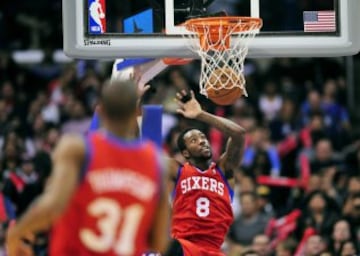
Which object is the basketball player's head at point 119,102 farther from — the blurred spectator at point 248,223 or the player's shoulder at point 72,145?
the blurred spectator at point 248,223

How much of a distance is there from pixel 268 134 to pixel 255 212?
7.14ft

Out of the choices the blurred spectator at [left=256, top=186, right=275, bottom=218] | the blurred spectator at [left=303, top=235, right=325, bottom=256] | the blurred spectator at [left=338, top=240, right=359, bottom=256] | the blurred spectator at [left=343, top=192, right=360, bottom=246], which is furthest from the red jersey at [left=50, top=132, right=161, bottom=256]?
the blurred spectator at [left=256, top=186, right=275, bottom=218]

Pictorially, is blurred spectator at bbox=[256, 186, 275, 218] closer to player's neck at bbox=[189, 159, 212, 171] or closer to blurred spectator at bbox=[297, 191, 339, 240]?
blurred spectator at bbox=[297, 191, 339, 240]

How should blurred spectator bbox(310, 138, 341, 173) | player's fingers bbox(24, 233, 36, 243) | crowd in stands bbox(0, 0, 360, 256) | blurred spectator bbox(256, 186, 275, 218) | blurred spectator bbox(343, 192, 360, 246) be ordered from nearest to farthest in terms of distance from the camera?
player's fingers bbox(24, 233, 36, 243)
blurred spectator bbox(343, 192, 360, 246)
crowd in stands bbox(0, 0, 360, 256)
blurred spectator bbox(256, 186, 275, 218)
blurred spectator bbox(310, 138, 341, 173)

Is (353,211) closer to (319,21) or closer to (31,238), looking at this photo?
(31,238)

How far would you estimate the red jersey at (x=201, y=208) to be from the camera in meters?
9.12

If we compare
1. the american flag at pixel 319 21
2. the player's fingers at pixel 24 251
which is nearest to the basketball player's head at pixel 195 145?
the american flag at pixel 319 21

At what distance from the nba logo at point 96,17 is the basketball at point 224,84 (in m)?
0.93

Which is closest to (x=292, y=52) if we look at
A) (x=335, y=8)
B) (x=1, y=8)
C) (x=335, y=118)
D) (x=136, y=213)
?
(x=335, y=8)

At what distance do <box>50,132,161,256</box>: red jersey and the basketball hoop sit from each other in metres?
3.11

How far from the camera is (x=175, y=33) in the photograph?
8.96 m

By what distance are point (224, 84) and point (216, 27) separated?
44 centimetres

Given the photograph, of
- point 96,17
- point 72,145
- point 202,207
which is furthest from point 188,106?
point 72,145

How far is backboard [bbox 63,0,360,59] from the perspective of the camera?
8.91 m
